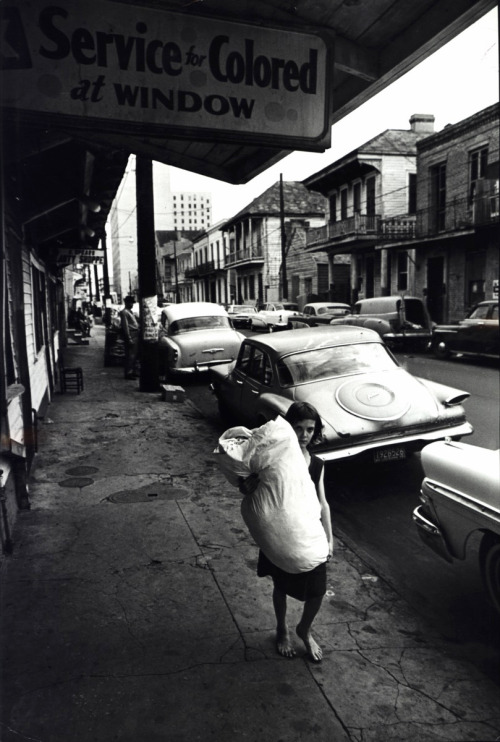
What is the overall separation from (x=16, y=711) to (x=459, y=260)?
87.4ft

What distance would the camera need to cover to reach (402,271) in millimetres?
31766

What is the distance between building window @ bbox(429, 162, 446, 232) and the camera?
28.2m

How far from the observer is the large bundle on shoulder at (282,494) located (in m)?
3.14

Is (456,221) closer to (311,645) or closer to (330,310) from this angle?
(330,310)

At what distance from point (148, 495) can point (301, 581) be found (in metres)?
3.16

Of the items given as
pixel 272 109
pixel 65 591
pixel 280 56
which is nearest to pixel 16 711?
pixel 65 591

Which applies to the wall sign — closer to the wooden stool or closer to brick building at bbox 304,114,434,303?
the wooden stool

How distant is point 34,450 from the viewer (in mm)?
7121

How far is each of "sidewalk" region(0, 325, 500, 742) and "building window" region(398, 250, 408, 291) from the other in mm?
27549

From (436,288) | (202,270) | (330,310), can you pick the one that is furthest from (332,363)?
(202,270)

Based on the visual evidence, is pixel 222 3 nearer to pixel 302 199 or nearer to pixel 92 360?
pixel 92 360

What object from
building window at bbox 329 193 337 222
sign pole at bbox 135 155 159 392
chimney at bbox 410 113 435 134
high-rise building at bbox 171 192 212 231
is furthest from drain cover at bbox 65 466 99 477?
high-rise building at bbox 171 192 212 231

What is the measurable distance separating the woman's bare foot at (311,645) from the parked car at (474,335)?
1452 centimetres

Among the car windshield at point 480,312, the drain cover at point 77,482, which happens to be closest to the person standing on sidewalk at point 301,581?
the drain cover at point 77,482
